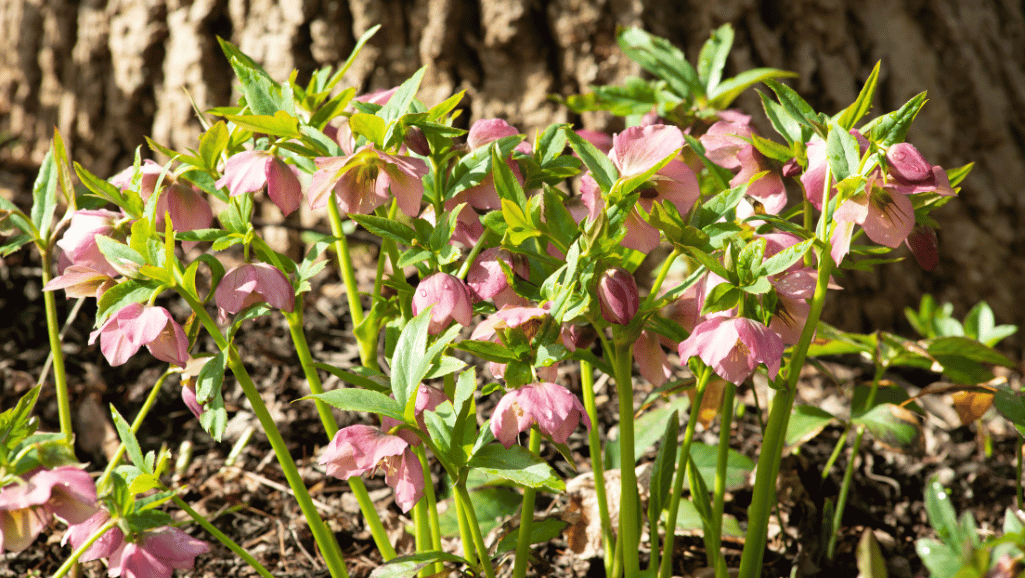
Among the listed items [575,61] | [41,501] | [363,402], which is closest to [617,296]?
[363,402]

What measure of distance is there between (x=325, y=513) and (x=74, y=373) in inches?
23.0

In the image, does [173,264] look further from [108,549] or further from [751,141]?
[751,141]

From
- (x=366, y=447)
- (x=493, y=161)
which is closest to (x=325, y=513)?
(x=366, y=447)

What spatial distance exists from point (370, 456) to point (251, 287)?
0.64 ft

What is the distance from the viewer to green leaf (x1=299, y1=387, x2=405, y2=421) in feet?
1.91

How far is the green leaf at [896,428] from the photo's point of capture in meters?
0.91

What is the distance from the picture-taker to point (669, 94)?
0.97 m

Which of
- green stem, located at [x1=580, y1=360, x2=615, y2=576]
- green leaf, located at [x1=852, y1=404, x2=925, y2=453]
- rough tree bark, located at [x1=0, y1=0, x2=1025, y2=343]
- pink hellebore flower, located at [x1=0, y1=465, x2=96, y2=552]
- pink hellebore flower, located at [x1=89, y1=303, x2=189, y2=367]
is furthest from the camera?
rough tree bark, located at [x1=0, y1=0, x2=1025, y2=343]

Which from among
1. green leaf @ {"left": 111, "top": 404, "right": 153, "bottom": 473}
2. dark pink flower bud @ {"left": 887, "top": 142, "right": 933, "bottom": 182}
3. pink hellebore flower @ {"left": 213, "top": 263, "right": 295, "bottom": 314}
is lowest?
green leaf @ {"left": 111, "top": 404, "right": 153, "bottom": 473}

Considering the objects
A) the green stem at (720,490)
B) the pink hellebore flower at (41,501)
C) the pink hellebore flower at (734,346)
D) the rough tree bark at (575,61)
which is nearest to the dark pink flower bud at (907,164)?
the pink hellebore flower at (734,346)

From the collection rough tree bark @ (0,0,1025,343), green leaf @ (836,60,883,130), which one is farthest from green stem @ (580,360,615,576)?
rough tree bark @ (0,0,1025,343)

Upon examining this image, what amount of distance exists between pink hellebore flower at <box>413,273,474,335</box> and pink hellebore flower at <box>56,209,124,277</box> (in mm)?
297

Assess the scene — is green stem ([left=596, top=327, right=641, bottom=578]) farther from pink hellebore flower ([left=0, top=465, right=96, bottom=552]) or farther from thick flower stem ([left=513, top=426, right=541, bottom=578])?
pink hellebore flower ([left=0, top=465, right=96, bottom=552])

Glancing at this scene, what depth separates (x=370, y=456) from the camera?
59cm
